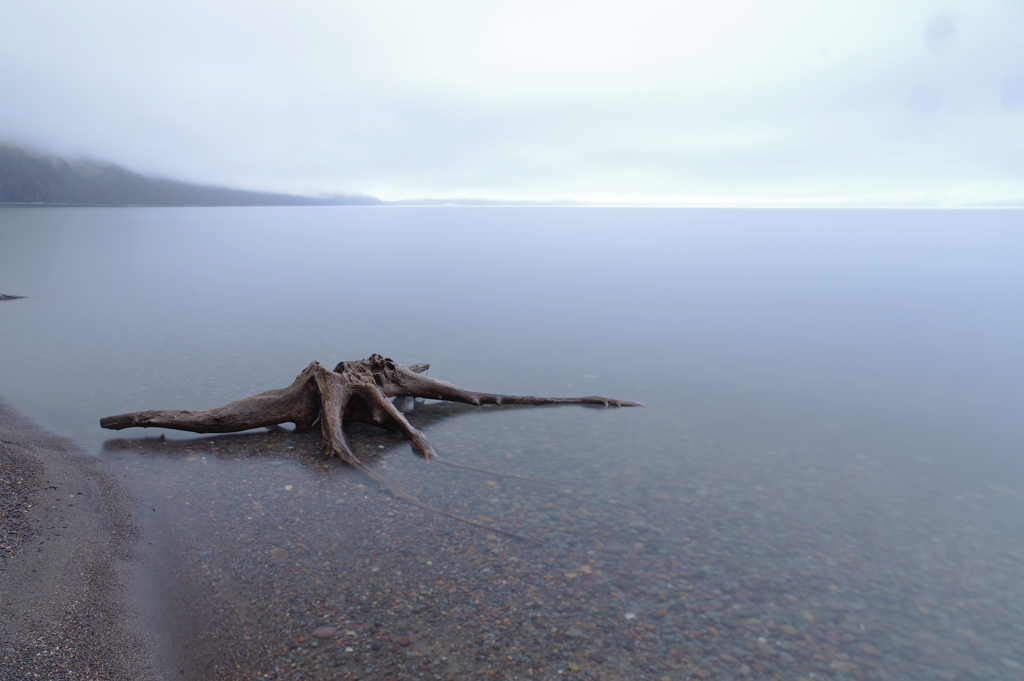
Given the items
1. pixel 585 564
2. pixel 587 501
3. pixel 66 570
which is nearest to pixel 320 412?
pixel 66 570

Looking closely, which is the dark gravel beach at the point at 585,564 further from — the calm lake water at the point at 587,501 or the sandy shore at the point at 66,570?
the sandy shore at the point at 66,570

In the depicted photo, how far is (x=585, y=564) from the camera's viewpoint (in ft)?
22.1

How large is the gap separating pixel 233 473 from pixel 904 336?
19.8 metres

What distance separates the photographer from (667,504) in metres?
8.15

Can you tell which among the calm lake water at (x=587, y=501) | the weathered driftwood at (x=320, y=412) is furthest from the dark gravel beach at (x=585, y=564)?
the weathered driftwood at (x=320, y=412)

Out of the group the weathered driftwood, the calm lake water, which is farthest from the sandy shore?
the weathered driftwood

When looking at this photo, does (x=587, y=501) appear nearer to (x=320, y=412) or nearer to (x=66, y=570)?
(x=320, y=412)

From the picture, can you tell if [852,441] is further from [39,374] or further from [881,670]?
[39,374]

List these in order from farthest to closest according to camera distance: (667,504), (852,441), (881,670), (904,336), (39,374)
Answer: (904,336) < (39,374) < (852,441) < (667,504) < (881,670)

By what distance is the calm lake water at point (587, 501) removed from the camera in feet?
18.3

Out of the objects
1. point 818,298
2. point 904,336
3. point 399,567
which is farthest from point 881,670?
point 818,298

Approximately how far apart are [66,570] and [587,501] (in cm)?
552

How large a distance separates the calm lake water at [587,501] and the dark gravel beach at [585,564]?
3 centimetres

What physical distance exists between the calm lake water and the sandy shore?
1.00 feet
